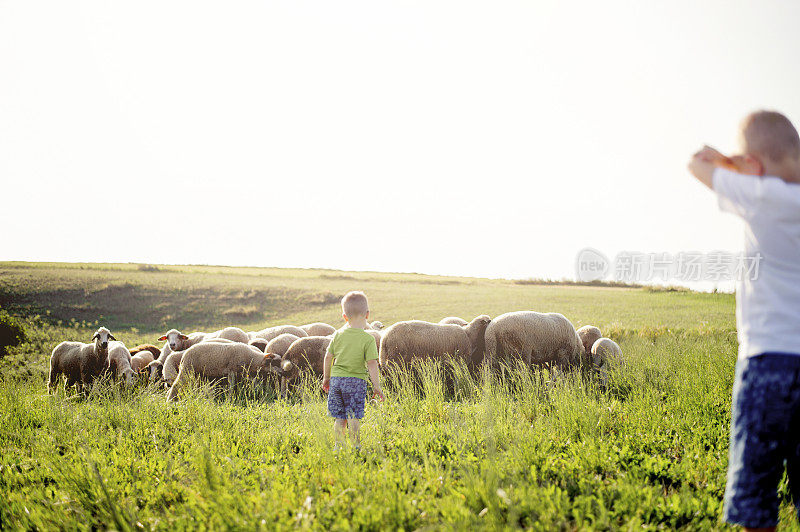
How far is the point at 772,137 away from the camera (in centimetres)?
292

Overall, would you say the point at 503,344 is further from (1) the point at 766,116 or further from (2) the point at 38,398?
(2) the point at 38,398

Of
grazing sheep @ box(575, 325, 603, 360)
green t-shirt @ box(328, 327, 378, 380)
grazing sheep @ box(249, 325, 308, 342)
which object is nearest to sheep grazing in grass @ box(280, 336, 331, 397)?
grazing sheep @ box(249, 325, 308, 342)

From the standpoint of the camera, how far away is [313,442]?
5684 millimetres

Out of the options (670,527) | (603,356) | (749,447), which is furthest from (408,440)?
(603,356)

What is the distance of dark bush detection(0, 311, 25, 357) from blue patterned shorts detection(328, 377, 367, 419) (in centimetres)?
1690

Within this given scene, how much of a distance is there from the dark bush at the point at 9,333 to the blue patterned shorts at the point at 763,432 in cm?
2103

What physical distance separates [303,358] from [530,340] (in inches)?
211

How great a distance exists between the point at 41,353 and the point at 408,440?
19940 mm

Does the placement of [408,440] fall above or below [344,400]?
below

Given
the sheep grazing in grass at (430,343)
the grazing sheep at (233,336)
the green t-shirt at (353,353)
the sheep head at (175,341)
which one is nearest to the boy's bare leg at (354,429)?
the green t-shirt at (353,353)

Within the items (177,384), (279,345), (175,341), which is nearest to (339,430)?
(177,384)

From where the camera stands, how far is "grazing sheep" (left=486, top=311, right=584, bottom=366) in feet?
32.6

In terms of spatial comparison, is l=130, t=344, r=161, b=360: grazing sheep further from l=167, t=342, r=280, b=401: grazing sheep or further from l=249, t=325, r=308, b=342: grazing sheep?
l=167, t=342, r=280, b=401: grazing sheep

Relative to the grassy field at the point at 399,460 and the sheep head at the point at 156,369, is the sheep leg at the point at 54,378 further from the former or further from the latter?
the sheep head at the point at 156,369
